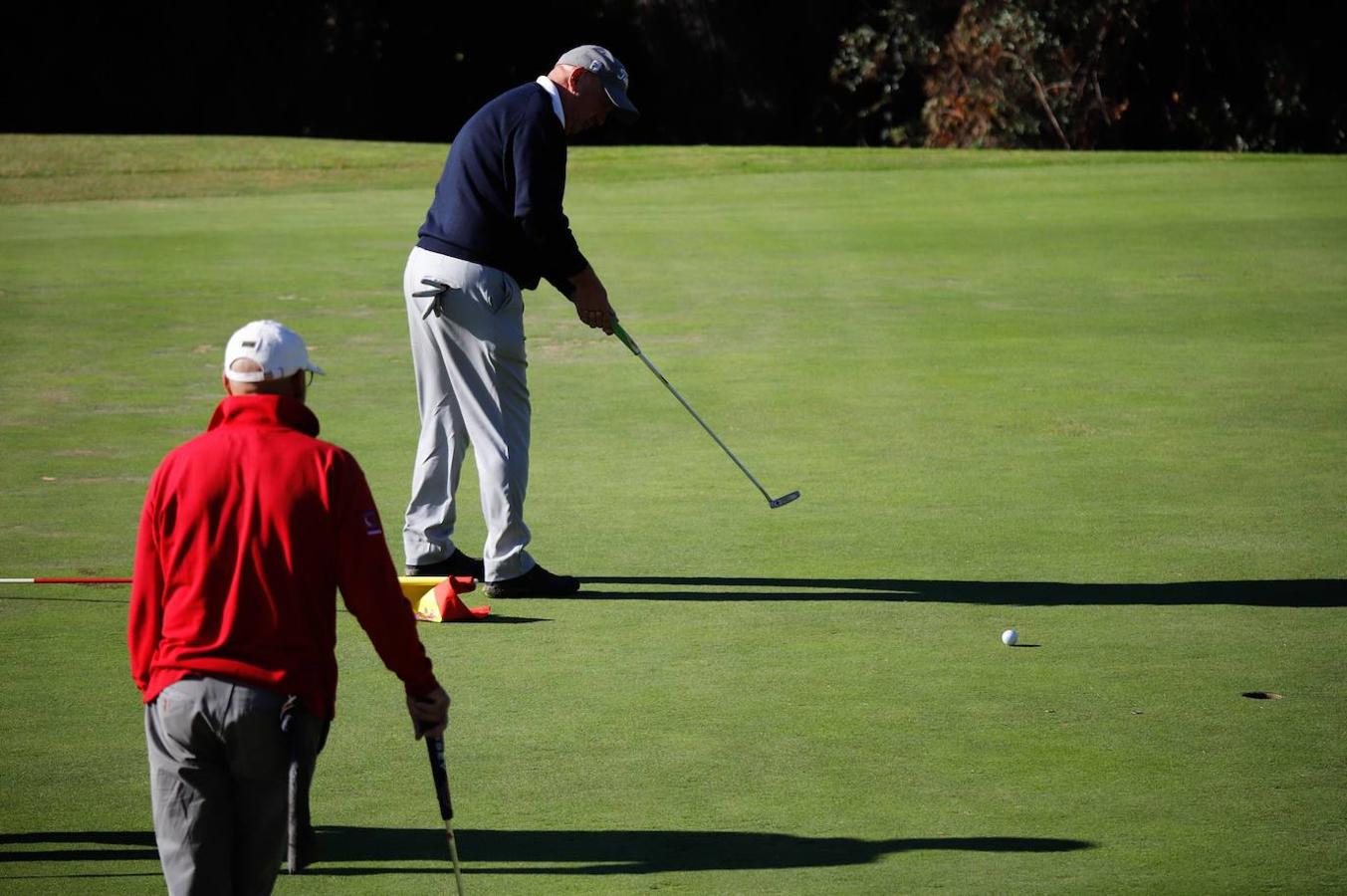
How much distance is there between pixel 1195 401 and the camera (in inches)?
485

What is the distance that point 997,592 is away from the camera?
7.81 meters

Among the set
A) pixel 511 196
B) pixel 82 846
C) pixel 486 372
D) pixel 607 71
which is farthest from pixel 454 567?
pixel 82 846

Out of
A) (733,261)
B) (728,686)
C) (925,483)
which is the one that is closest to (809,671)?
(728,686)

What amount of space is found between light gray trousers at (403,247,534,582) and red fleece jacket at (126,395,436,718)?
12.2 feet

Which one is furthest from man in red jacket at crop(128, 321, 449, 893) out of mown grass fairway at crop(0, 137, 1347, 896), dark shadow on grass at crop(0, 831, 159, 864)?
dark shadow on grass at crop(0, 831, 159, 864)

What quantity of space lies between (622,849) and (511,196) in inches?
137

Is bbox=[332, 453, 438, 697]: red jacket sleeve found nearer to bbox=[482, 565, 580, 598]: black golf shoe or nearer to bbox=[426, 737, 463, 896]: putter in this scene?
bbox=[426, 737, 463, 896]: putter

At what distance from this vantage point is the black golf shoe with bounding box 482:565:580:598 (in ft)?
25.5

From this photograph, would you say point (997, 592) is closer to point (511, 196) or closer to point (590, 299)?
point (590, 299)

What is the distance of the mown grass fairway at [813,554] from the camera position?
5.17 m

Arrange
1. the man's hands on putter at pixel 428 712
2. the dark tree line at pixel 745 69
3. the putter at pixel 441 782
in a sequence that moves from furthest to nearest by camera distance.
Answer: the dark tree line at pixel 745 69, the putter at pixel 441 782, the man's hands on putter at pixel 428 712

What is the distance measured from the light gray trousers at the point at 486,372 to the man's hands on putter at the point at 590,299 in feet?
0.83

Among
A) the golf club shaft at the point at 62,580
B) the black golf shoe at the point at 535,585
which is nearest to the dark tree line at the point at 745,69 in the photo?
the black golf shoe at the point at 535,585

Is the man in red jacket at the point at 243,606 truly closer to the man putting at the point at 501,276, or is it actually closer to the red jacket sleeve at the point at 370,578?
the red jacket sleeve at the point at 370,578
